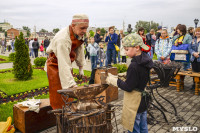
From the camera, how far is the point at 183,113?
14.2ft

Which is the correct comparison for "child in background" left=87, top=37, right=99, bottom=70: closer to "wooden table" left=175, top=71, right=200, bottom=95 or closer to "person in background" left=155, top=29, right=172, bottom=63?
"person in background" left=155, top=29, right=172, bottom=63

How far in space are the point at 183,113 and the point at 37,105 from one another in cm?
348

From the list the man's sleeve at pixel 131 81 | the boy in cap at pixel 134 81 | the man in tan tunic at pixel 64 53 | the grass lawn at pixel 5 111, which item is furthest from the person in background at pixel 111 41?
the man's sleeve at pixel 131 81

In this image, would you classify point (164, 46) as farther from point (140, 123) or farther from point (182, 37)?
point (140, 123)

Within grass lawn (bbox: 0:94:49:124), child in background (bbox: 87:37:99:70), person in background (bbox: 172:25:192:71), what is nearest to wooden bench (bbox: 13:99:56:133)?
grass lawn (bbox: 0:94:49:124)

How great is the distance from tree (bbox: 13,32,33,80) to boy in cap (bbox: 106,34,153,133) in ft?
19.1

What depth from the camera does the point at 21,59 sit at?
7.09m

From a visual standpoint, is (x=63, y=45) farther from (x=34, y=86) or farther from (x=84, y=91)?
(x=34, y=86)

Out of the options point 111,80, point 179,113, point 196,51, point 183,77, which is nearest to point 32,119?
point 111,80

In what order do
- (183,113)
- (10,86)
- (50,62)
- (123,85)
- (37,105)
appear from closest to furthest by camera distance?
(123,85) < (50,62) < (37,105) < (183,113) < (10,86)

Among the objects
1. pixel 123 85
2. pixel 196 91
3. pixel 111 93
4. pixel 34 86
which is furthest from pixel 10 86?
pixel 196 91

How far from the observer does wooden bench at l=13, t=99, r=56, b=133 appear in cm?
324

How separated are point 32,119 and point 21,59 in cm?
444

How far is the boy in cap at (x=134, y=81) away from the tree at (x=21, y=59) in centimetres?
583
